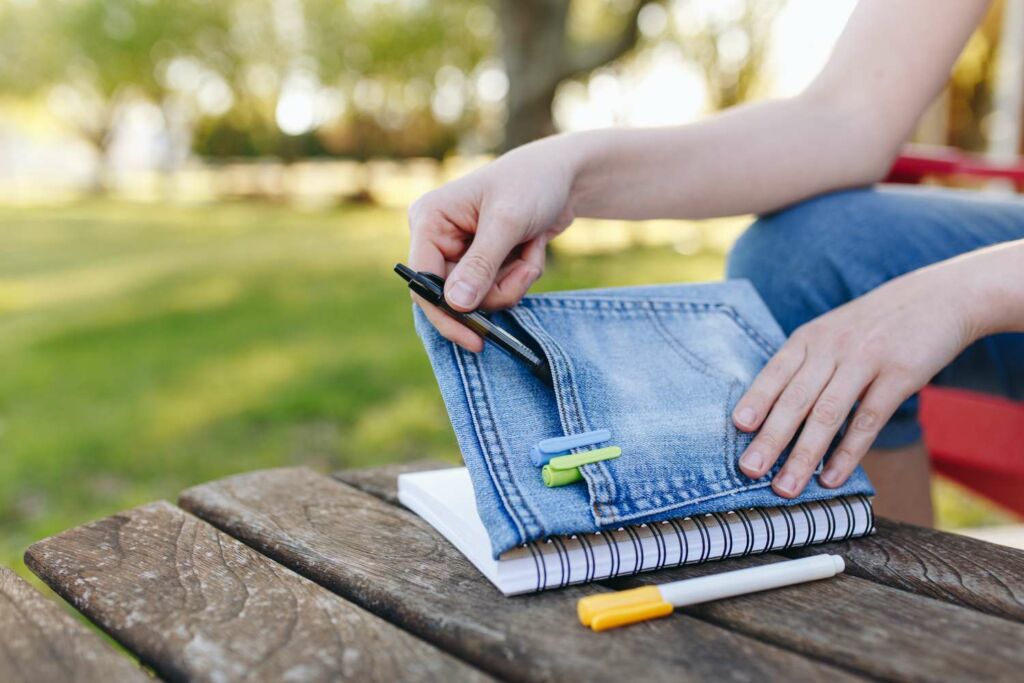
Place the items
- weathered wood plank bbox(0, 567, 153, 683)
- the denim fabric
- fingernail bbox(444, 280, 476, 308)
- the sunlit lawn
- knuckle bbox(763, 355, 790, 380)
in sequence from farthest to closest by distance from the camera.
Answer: the sunlit lawn, the denim fabric, knuckle bbox(763, 355, 790, 380), fingernail bbox(444, 280, 476, 308), weathered wood plank bbox(0, 567, 153, 683)

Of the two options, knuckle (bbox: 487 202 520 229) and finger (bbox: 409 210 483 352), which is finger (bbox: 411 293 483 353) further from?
knuckle (bbox: 487 202 520 229)

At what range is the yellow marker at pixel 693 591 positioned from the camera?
2.51 feet

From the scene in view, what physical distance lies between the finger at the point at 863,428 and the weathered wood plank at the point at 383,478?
1.58ft

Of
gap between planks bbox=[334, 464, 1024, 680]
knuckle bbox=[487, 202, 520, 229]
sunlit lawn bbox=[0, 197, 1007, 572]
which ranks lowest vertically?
sunlit lawn bbox=[0, 197, 1007, 572]

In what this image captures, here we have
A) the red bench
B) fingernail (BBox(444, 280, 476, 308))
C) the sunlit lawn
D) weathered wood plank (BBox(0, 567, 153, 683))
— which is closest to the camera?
weathered wood plank (BBox(0, 567, 153, 683))

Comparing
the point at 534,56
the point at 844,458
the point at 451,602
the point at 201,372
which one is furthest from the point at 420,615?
the point at 534,56

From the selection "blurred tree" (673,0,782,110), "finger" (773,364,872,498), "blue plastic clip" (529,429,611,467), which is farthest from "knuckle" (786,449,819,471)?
"blurred tree" (673,0,782,110)

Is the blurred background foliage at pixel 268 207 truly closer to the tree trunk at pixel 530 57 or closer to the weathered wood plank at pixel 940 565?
the tree trunk at pixel 530 57

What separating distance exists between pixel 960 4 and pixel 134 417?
10.7 feet

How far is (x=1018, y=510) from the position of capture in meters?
1.73

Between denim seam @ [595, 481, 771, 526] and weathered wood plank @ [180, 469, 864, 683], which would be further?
denim seam @ [595, 481, 771, 526]

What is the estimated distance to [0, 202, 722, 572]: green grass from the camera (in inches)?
125

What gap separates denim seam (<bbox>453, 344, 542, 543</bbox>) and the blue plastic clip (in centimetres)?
3

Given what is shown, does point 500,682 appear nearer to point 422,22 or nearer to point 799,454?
point 799,454
